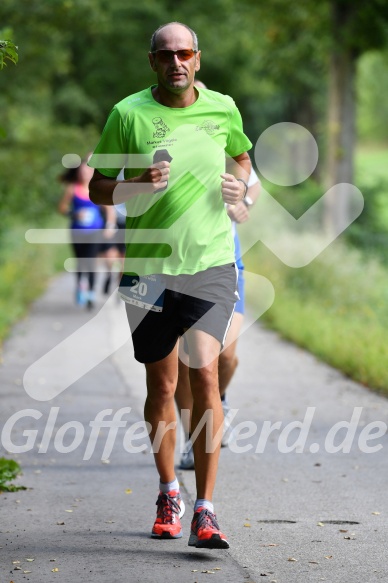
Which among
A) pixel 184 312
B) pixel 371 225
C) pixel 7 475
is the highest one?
pixel 371 225

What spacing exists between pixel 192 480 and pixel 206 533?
1626 mm

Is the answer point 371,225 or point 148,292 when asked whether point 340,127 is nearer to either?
point 371,225

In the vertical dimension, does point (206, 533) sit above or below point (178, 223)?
below

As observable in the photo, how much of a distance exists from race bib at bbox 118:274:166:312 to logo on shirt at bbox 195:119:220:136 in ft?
2.12

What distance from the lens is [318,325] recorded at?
13.2 meters

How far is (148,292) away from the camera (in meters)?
5.25

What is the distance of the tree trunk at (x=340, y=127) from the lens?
23.0 metres

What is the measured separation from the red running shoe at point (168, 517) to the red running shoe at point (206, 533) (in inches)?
10.4

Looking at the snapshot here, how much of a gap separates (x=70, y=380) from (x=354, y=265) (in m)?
8.02

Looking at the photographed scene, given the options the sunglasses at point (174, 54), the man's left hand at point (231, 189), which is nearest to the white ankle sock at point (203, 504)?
the man's left hand at point (231, 189)

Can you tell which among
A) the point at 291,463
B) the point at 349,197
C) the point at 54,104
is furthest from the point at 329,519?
the point at 54,104

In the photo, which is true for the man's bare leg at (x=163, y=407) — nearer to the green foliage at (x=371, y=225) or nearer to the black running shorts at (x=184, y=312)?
the black running shorts at (x=184, y=312)

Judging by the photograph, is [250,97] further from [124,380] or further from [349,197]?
[124,380]

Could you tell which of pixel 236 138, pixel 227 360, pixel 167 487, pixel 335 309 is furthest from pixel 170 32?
pixel 335 309
